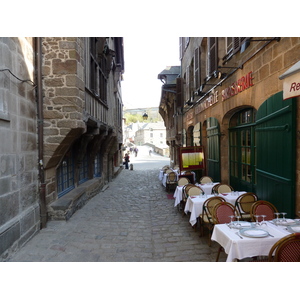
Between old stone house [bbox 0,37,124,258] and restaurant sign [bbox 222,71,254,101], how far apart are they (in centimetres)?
389

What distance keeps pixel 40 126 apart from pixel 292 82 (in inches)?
192

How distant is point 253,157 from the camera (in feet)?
20.8

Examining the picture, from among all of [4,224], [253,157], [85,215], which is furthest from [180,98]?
[4,224]

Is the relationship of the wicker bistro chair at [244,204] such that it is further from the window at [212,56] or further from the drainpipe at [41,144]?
the window at [212,56]

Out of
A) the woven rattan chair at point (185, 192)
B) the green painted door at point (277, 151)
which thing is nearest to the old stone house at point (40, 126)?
the woven rattan chair at point (185, 192)

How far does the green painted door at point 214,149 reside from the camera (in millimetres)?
8273

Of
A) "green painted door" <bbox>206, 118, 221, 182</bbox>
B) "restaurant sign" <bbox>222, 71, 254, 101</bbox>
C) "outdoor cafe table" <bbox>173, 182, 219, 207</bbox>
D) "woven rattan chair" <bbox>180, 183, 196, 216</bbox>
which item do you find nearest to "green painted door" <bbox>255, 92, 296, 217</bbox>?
"restaurant sign" <bbox>222, 71, 254, 101</bbox>

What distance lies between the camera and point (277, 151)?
15.1 feet

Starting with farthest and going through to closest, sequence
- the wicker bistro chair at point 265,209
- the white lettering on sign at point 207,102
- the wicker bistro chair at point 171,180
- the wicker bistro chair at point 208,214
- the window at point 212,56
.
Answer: the wicker bistro chair at point 171,180, the white lettering on sign at point 207,102, the window at point 212,56, the wicker bistro chair at point 208,214, the wicker bistro chair at point 265,209

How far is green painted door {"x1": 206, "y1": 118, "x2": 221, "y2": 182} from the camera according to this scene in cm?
827

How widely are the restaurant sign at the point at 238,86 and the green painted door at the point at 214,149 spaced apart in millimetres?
1185

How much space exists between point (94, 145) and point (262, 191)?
643 centimetres

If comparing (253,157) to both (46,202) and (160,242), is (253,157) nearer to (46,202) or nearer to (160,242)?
(160,242)

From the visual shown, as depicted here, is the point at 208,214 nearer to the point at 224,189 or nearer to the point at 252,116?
the point at 224,189
